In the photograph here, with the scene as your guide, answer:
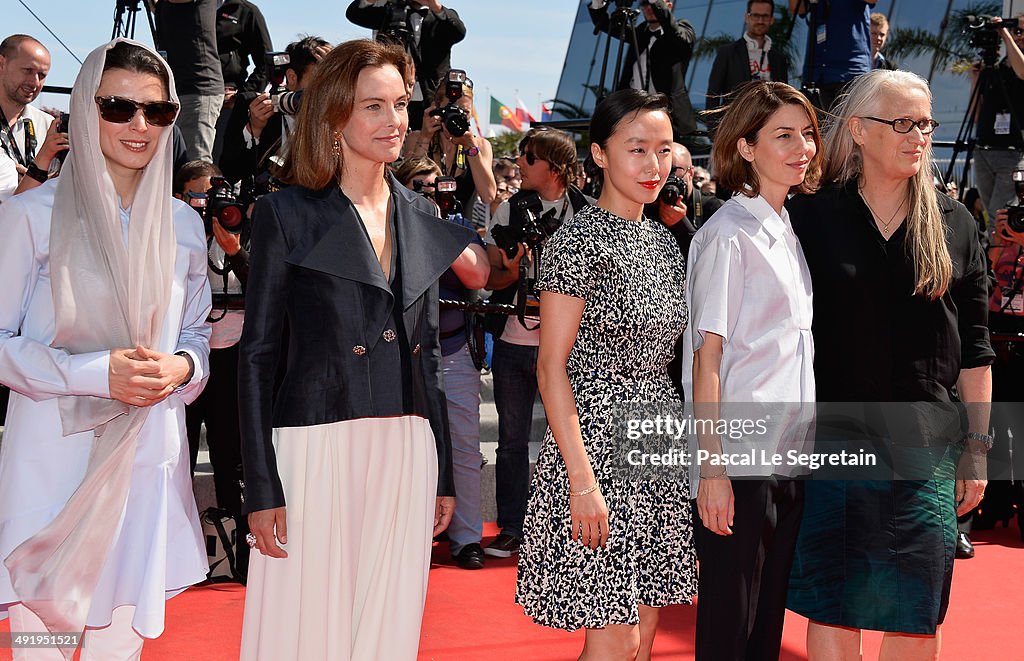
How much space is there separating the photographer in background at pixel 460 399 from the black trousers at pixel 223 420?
996mm

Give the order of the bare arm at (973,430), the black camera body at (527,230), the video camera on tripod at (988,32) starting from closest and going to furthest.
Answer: the bare arm at (973,430) < the black camera body at (527,230) < the video camera on tripod at (988,32)

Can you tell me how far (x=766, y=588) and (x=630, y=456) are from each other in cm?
50

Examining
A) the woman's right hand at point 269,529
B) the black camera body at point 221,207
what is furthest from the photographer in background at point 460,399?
the woman's right hand at point 269,529

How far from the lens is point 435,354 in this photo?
8.32ft

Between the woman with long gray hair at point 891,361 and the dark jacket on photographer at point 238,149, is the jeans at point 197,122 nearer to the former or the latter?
the dark jacket on photographer at point 238,149

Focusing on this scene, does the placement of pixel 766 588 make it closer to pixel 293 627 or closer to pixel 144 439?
pixel 293 627

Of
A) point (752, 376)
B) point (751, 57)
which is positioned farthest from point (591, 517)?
point (751, 57)

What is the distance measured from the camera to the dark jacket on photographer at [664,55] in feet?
21.2

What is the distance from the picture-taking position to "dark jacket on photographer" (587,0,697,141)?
6.46 m

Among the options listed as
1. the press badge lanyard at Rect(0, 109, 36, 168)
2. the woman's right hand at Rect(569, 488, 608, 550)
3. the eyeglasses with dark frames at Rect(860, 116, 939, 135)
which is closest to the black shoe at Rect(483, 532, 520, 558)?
the woman's right hand at Rect(569, 488, 608, 550)

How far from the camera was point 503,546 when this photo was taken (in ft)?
17.2

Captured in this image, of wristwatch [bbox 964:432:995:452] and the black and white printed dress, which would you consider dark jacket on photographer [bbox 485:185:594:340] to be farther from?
wristwatch [bbox 964:432:995:452]

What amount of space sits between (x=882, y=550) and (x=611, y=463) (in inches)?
29.9

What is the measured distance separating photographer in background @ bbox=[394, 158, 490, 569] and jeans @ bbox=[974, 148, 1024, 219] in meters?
4.40
